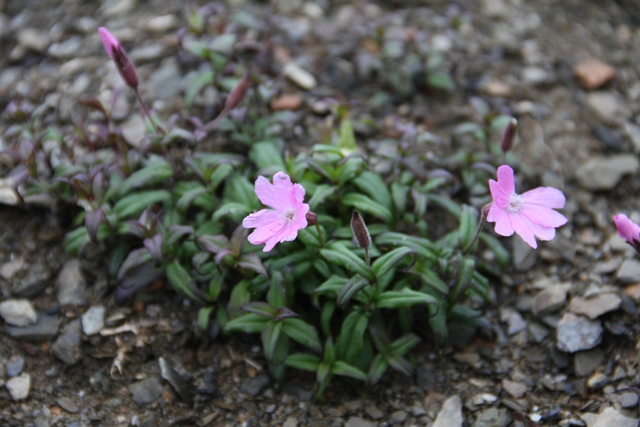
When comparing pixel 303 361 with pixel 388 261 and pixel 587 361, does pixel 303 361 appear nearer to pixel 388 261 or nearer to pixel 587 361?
pixel 388 261

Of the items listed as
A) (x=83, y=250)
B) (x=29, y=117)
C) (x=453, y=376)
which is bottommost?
(x=453, y=376)

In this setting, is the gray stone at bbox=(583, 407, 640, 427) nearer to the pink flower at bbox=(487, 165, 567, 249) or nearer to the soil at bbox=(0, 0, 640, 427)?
the soil at bbox=(0, 0, 640, 427)

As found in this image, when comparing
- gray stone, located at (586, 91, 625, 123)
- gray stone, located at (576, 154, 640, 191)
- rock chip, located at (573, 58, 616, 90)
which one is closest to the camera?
gray stone, located at (576, 154, 640, 191)

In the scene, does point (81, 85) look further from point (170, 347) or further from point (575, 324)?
point (575, 324)

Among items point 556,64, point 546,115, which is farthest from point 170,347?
point 556,64

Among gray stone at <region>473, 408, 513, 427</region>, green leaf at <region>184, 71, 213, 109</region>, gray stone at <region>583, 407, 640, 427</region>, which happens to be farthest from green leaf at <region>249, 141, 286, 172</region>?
gray stone at <region>583, 407, 640, 427</region>

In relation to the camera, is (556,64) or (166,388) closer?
(166,388)
